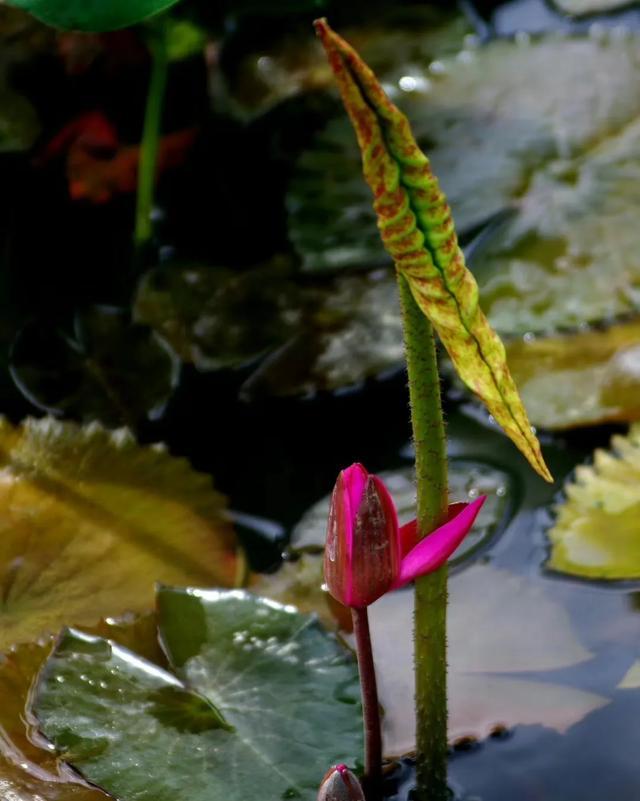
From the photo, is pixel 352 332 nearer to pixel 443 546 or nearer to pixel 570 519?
pixel 570 519

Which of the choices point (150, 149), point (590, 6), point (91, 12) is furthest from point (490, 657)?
point (590, 6)

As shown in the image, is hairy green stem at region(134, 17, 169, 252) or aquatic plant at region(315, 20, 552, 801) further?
hairy green stem at region(134, 17, 169, 252)

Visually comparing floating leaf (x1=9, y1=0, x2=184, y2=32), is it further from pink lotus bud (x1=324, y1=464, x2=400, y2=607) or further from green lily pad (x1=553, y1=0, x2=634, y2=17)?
green lily pad (x1=553, y1=0, x2=634, y2=17)

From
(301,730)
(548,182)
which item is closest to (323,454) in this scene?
(301,730)

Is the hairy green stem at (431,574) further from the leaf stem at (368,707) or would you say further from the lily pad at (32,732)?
the lily pad at (32,732)

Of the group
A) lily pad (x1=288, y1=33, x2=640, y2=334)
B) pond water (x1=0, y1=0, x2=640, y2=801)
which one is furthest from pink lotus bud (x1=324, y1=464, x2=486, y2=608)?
lily pad (x1=288, y1=33, x2=640, y2=334)

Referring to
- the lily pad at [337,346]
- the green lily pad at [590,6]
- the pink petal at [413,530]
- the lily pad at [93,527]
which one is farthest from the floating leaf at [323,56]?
the pink petal at [413,530]
